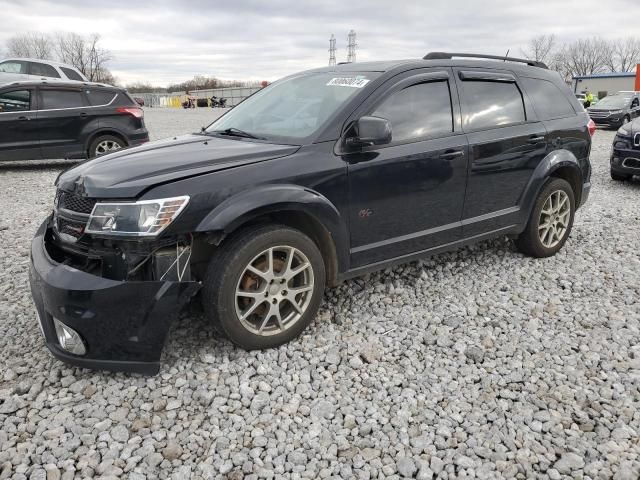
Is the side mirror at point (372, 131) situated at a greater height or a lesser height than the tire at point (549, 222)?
greater

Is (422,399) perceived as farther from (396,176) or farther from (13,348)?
(13,348)

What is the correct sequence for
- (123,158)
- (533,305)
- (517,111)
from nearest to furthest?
(123,158), (533,305), (517,111)

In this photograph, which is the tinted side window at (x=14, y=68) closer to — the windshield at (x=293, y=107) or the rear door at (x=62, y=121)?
the rear door at (x=62, y=121)

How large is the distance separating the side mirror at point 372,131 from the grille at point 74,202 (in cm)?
160

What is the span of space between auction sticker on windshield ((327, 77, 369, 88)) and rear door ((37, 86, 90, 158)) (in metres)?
7.46

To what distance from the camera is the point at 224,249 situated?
2914 millimetres

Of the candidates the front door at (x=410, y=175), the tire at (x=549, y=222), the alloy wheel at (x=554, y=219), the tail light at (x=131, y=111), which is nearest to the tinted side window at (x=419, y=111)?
the front door at (x=410, y=175)

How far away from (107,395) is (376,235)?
1916 mm

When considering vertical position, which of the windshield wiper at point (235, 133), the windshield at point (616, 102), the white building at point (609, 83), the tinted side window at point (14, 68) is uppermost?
the white building at point (609, 83)

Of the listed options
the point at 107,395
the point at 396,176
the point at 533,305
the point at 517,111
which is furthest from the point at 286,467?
the point at 517,111

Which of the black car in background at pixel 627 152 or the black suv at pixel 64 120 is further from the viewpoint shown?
the black suv at pixel 64 120

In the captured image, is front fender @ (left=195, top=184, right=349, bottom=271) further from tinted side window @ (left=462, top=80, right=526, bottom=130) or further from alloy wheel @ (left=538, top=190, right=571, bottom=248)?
alloy wheel @ (left=538, top=190, right=571, bottom=248)

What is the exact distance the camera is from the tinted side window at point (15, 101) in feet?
30.4

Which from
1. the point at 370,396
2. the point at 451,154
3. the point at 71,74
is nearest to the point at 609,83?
the point at 71,74
